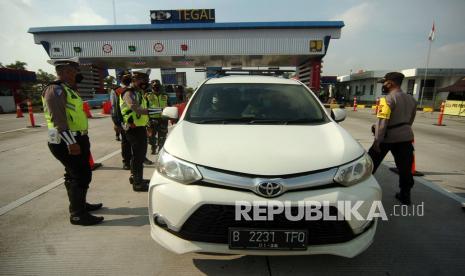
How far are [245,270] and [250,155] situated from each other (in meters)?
1.02

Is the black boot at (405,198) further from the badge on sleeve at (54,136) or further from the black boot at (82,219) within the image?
the badge on sleeve at (54,136)

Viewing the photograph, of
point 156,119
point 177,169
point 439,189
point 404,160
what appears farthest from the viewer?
point 156,119

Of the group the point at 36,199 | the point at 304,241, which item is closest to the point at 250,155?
the point at 304,241

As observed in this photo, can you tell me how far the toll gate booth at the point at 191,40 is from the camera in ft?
74.7

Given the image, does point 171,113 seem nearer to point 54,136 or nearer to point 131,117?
point 131,117

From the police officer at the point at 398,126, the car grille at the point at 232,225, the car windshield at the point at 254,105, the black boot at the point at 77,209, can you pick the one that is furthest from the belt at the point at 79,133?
the police officer at the point at 398,126

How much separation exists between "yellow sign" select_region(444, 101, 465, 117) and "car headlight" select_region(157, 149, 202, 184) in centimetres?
2378

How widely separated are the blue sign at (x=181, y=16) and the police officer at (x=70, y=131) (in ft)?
77.8

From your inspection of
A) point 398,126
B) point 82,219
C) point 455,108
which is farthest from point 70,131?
point 455,108

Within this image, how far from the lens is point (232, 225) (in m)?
1.93

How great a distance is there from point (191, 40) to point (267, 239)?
23.7m

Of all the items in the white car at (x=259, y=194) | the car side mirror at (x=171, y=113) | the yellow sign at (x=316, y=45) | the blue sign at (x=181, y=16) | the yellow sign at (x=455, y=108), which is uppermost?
the blue sign at (x=181, y=16)

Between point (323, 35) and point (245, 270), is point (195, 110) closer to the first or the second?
point (245, 270)

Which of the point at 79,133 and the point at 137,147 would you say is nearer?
the point at 79,133
